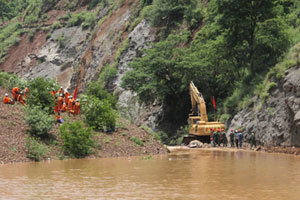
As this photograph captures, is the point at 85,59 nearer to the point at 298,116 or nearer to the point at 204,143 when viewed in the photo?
the point at 204,143

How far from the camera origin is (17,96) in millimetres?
24297

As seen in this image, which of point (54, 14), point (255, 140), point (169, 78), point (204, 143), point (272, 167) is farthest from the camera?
point (54, 14)

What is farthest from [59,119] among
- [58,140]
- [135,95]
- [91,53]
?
[91,53]

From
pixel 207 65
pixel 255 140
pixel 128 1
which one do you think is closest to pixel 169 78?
pixel 207 65

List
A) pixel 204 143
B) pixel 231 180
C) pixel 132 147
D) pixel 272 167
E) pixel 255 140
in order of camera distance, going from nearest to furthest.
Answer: pixel 231 180
pixel 272 167
pixel 132 147
pixel 255 140
pixel 204 143

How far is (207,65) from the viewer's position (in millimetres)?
39875

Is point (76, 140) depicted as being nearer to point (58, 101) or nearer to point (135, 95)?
point (58, 101)

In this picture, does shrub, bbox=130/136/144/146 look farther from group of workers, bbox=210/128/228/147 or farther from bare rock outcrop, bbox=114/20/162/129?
bare rock outcrop, bbox=114/20/162/129

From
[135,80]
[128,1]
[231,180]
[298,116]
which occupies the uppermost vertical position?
[128,1]

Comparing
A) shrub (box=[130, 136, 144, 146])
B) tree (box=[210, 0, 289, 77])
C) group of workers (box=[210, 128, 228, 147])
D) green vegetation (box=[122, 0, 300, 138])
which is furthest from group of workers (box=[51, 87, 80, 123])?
tree (box=[210, 0, 289, 77])

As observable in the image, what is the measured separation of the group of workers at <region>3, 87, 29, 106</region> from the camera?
77.2 ft

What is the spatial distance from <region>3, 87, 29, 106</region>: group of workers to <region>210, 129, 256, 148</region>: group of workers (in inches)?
511

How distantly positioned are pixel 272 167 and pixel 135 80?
29237 millimetres

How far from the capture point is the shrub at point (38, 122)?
20750 millimetres
